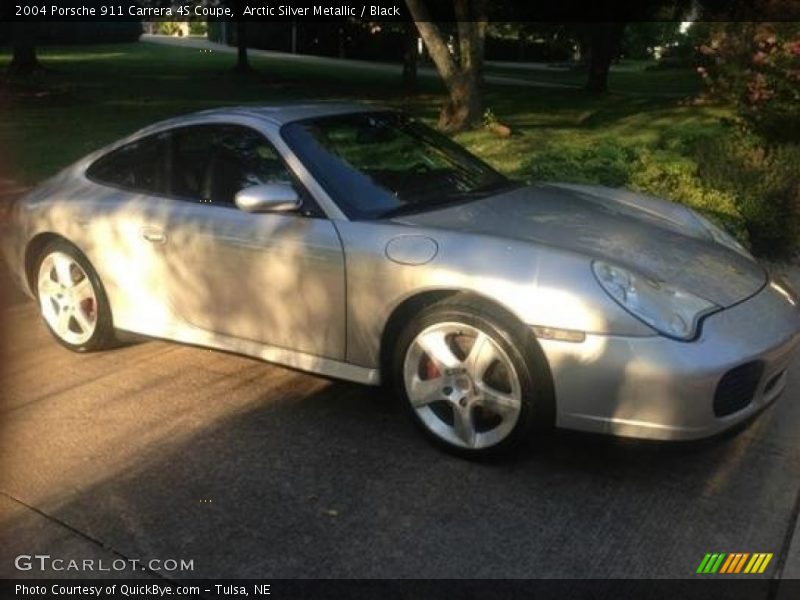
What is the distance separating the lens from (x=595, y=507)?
3.22m

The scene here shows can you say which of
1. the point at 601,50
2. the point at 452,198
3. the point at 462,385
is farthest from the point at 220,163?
the point at 601,50

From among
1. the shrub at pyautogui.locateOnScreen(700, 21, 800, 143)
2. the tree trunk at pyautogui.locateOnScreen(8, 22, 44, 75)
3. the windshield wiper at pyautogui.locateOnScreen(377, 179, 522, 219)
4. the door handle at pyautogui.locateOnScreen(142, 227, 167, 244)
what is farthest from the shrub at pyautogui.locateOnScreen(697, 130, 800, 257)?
the tree trunk at pyautogui.locateOnScreen(8, 22, 44, 75)

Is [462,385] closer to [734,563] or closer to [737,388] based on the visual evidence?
[737,388]

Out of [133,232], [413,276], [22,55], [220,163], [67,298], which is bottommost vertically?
[22,55]

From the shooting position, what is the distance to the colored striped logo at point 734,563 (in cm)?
286

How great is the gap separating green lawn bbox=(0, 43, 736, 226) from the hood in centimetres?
308

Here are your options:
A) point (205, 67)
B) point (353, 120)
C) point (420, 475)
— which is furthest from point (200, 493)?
point (205, 67)

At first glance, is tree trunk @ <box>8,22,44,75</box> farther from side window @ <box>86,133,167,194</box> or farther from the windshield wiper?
the windshield wiper

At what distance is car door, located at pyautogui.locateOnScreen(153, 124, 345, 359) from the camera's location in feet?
12.3

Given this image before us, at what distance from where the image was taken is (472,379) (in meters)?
3.42

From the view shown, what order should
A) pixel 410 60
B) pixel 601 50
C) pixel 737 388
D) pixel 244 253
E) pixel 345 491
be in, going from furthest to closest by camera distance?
pixel 601 50 → pixel 410 60 → pixel 244 253 → pixel 345 491 → pixel 737 388

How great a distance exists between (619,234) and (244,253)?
1.67 m

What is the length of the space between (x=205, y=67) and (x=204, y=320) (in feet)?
101

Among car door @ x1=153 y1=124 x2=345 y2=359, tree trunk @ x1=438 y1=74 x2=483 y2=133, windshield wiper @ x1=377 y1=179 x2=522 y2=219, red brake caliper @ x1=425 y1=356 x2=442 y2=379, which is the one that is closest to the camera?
red brake caliper @ x1=425 y1=356 x2=442 y2=379
